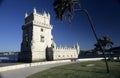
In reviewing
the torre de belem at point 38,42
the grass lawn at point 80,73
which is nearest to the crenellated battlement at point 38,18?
the torre de belem at point 38,42

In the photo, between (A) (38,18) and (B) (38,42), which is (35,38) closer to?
(B) (38,42)

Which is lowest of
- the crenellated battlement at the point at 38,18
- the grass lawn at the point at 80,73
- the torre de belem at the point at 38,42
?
the grass lawn at the point at 80,73

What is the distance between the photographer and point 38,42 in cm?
5425

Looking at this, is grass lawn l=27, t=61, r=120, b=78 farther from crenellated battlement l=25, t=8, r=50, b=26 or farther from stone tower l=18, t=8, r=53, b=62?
crenellated battlement l=25, t=8, r=50, b=26

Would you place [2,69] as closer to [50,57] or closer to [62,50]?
[50,57]

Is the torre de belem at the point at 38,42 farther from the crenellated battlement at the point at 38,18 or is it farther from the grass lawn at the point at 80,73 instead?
the grass lawn at the point at 80,73

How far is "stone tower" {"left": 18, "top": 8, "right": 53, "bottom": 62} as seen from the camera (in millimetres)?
52094

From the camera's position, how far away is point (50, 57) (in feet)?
183

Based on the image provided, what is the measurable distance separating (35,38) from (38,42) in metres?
2.04

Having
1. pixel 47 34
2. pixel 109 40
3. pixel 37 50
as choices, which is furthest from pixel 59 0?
pixel 109 40

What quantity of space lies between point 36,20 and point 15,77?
4090cm

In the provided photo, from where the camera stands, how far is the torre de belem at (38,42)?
5247 centimetres

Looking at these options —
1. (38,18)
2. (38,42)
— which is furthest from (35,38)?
(38,18)

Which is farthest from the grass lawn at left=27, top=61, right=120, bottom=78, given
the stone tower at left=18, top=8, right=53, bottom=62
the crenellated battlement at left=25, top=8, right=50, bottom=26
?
the crenellated battlement at left=25, top=8, right=50, bottom=26
